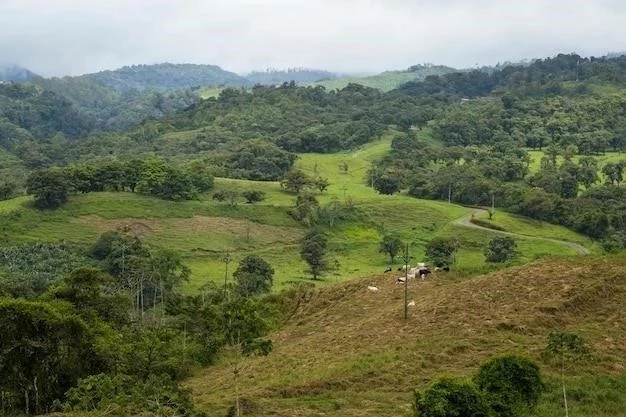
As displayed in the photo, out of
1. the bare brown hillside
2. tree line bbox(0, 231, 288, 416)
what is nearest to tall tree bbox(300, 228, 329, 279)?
tree line bbox(0, 231, 288, 416)

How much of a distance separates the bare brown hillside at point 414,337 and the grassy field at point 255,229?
3080 cm

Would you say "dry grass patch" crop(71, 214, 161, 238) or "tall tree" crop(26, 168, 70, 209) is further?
"tall tree" crop(26, 168, 70, 209)

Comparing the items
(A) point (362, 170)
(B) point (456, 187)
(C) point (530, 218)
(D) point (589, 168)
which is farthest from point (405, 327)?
(A) point (362, 170)

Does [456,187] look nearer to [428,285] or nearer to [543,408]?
[428,285]

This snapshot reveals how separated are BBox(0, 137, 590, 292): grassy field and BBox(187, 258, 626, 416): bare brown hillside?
101 ft

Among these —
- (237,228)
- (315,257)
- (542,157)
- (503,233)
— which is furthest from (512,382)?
(542,157)

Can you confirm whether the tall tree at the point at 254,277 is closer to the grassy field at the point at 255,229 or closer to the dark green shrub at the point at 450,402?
the grassy field at the point at 255,229

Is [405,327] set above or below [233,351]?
above

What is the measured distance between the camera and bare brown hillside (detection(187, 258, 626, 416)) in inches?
1054

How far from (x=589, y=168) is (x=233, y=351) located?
8987 centimetres

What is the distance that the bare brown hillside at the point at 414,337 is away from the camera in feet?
87.8

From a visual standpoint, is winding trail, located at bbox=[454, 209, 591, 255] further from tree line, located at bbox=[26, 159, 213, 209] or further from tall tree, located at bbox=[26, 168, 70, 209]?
tall tree, located at bbox=[26, 168, 70, 209]

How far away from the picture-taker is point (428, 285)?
43.6 metres

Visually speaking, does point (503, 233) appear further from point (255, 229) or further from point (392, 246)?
point (255, 229)
